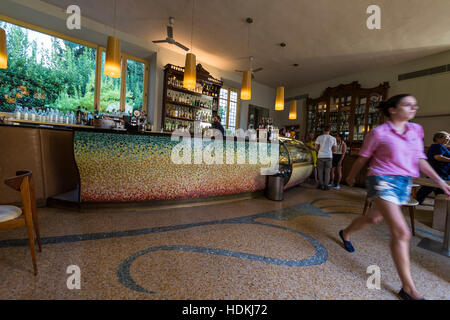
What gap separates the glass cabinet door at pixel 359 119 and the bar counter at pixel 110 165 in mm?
5626

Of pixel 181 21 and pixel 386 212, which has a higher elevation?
pixel 181 21

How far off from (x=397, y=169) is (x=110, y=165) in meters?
3.01

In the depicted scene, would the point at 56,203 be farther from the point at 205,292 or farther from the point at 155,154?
the point at 205,292

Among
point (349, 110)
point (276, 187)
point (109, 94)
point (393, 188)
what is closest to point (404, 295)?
point (393, 188)

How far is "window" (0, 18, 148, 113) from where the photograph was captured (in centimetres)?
444

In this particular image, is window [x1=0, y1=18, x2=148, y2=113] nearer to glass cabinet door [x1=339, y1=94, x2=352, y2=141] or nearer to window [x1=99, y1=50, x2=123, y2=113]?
window [x1=99, y1=50, x2=123, y2=113]

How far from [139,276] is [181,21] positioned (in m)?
5.14

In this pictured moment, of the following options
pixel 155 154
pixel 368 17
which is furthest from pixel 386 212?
pixel 368 17

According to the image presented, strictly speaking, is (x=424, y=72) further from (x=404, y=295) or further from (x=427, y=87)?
(x=404, y=295)

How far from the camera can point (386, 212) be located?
1409 millimetres

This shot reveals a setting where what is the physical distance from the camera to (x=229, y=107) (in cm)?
852

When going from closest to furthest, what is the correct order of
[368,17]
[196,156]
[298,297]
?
1. [298,297]
2. [196,156]
3. [368,17]

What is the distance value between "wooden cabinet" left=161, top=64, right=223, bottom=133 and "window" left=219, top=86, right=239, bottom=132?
1.30 m

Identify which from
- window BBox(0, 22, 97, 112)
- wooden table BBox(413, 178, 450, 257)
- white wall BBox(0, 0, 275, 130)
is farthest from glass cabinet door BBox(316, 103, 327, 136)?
window BBox(0, 22, 97, 112)
